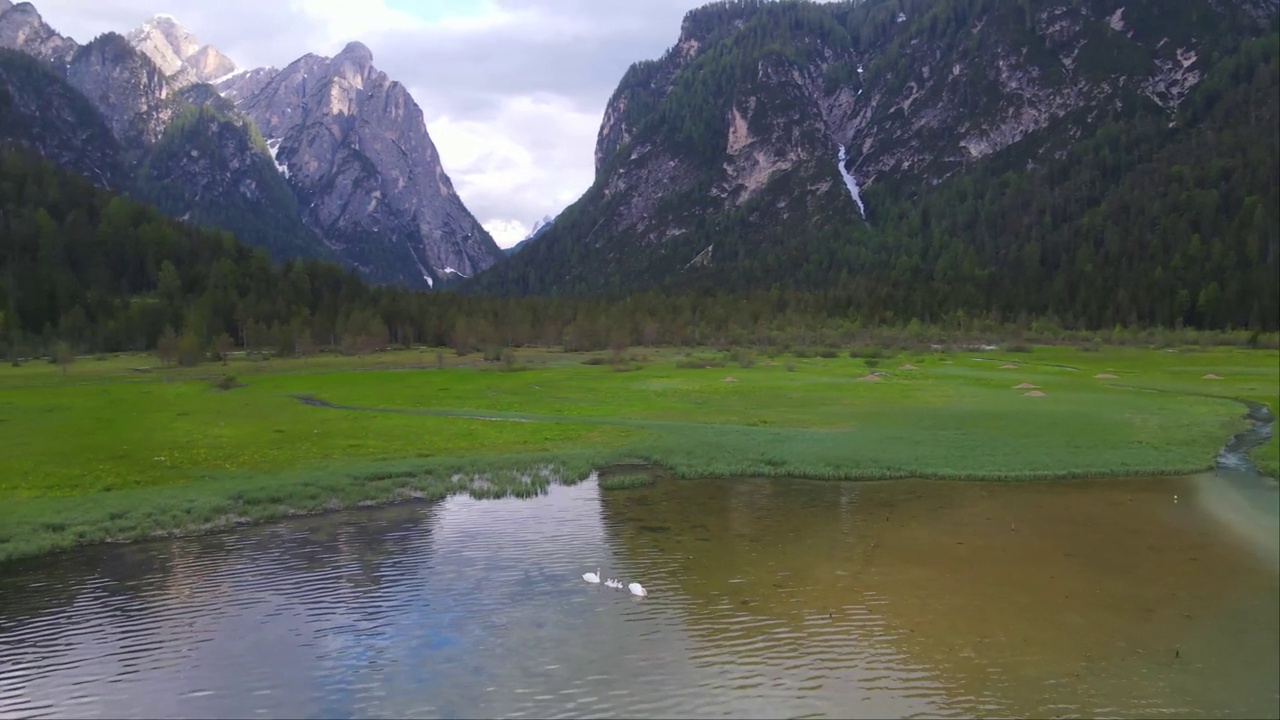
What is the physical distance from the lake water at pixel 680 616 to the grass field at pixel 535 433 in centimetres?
623

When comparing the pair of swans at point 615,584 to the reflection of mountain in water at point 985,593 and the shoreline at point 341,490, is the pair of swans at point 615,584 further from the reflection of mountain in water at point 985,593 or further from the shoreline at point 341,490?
the shoreline at point 341,490

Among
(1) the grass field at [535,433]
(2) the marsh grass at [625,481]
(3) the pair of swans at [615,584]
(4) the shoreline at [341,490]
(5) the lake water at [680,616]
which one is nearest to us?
(5) the lake water at [680,616]

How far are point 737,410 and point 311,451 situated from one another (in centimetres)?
3522

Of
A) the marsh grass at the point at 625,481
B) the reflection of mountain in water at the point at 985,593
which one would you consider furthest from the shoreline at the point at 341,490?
the reflection of mountain in water at the point at 985,593

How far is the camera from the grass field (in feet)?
124

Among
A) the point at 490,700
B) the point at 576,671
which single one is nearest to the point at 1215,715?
the point at 576,671

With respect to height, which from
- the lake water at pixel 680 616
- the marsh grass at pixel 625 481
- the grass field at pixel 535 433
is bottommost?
the lake water at pixel 680 616

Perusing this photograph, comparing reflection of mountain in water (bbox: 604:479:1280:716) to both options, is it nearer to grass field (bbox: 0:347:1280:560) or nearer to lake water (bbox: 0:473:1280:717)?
lake water (bbox: 0:473:1280:717)

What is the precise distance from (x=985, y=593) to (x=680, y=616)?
357 inches

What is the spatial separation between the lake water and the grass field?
6.23m

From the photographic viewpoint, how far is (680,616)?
21672 millimetres

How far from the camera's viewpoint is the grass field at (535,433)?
37.7 meters

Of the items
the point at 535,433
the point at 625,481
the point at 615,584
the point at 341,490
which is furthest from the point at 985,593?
the point at 535,433

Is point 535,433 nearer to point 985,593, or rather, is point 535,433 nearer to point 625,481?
point 625,481
